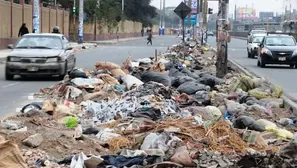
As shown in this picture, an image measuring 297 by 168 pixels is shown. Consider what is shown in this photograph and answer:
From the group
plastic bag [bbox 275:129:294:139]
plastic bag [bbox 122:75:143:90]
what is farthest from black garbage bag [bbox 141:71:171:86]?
plastic bag [bbox 275:129:294:139]

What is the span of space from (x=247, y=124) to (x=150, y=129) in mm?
2181

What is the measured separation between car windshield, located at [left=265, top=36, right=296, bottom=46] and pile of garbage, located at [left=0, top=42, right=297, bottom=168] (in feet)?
56.2

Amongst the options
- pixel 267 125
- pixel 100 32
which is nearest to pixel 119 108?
pixel 267 125

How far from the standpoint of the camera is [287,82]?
2281 cm

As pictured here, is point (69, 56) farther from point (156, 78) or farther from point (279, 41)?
point (279, 41)

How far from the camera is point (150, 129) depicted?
9680 millimetres

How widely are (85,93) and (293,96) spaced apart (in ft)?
19.7

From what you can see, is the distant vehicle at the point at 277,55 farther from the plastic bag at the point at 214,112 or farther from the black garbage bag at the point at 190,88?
the plastic bag at the point at 214,112

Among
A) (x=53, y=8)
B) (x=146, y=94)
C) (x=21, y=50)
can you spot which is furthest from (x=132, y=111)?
(x=53, y=8)

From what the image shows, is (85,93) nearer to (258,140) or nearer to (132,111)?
(132,111)

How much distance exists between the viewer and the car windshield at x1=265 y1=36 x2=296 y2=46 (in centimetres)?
3319

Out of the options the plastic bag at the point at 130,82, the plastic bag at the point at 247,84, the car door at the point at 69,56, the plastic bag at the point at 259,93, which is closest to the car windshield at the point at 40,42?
the car door at the point at 69,56

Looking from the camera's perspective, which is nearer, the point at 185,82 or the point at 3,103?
the point at 3,103

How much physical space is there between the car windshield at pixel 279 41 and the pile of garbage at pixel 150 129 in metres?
17.1
